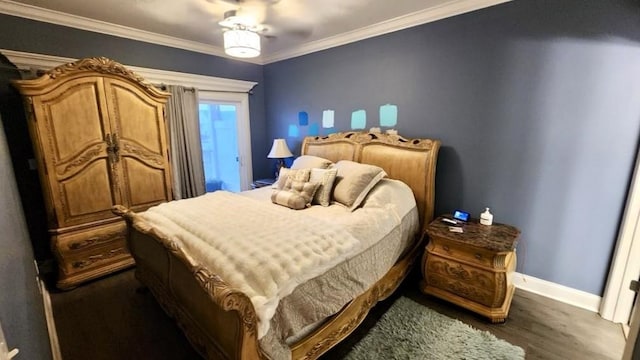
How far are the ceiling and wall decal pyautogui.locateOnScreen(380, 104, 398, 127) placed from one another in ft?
2.67

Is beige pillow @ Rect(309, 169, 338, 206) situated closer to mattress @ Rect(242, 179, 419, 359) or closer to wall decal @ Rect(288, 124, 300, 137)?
mattress @ Rect(242, 179, 419, 359)

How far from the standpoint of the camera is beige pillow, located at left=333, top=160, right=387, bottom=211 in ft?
8.02

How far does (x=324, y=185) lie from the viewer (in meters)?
2.59

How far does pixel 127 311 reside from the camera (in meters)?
2.23

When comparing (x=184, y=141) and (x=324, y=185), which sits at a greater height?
(x=184, y=141)

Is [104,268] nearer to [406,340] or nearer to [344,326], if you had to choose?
[344,326]

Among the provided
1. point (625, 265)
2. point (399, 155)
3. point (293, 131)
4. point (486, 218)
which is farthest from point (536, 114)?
point (293, 131)

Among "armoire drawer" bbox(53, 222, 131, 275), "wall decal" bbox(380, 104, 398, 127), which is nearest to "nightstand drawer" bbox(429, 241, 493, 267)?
"wall decal" bbox(380, 104, 398, 127)


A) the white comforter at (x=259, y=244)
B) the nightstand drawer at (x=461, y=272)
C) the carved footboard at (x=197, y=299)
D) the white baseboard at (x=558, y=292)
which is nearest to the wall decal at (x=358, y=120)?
the white comforter at (x=259, y=244)

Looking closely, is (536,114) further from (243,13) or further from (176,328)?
(176,328)

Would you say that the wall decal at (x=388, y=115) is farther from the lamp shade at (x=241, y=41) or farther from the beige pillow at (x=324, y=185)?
the lamp shade at (x=241, y=41)

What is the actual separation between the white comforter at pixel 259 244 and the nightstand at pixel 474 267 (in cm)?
87

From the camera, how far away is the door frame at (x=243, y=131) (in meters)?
4.09

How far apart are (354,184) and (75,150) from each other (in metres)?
2.57
